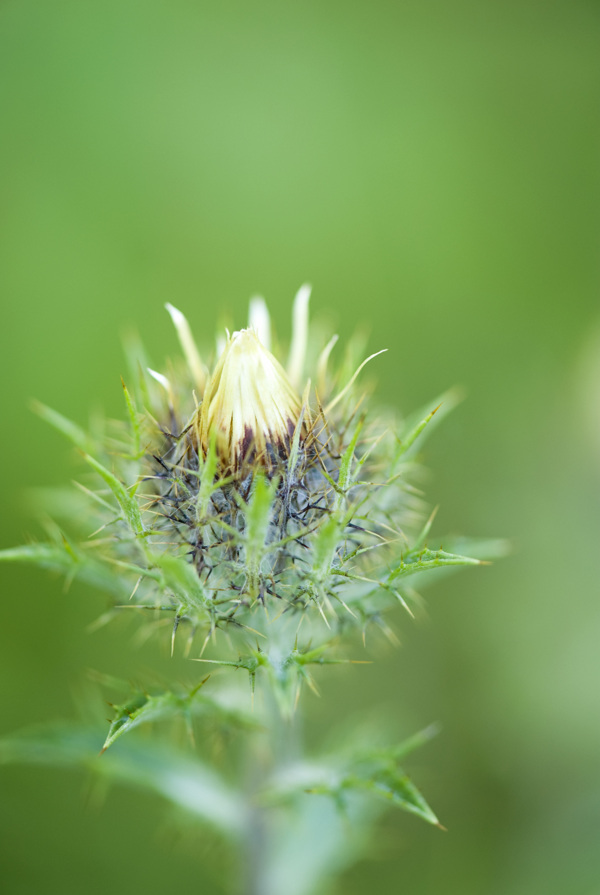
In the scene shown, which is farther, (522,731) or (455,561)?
(522,731)

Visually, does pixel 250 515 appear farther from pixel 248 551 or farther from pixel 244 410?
pixel 244 410

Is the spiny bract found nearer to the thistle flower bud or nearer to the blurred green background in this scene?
the thistle flower bud

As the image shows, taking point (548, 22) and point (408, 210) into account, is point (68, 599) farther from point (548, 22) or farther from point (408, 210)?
point (548, 22)

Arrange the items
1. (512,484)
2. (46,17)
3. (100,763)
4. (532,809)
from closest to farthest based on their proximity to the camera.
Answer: (100,763) → (532,809) → (512,484) → (46,17)

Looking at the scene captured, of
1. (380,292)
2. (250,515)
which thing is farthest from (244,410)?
(380,292)

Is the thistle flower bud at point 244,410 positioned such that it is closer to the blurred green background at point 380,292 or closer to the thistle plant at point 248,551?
the thistle plant at point 248,551

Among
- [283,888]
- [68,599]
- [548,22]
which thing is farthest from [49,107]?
[283,888]

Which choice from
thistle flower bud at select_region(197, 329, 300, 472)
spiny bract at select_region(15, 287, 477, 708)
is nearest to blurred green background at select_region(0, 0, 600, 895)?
spiny bract at select_region(15, 287, 477, 708)
